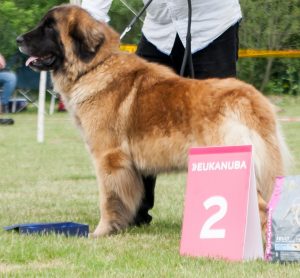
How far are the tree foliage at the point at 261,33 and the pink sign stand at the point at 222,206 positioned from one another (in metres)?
16.2

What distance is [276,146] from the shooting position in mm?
4363

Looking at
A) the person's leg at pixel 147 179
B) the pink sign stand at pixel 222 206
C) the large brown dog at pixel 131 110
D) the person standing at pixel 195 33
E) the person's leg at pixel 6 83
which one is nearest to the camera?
the pink sign stand at pixel 222 206

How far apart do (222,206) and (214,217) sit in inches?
2.8

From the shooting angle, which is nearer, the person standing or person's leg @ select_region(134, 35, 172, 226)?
the person standing

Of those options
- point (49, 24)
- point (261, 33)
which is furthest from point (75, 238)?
point (261, 33)

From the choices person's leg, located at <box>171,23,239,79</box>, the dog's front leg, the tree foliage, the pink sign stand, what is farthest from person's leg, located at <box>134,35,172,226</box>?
the tree foliage

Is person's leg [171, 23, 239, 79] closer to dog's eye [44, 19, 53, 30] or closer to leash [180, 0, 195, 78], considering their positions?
leash [180, 0, 195, 78]

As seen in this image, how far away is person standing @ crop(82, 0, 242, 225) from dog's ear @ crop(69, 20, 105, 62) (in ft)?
0.91

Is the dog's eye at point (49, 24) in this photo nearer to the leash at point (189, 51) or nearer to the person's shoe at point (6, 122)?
the leash at point (189, 51)

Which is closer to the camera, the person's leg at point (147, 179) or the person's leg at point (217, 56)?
the person's leg at point (217, 56)

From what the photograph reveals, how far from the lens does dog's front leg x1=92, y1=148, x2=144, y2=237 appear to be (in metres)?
4.84

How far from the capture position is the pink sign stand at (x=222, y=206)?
3.84 meters

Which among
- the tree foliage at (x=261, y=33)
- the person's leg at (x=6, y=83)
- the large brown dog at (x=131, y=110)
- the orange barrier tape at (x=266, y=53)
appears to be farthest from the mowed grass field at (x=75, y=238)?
the tree foliage at (x=261, y=33)

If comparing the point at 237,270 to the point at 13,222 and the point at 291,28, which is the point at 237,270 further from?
the point at 291,28
